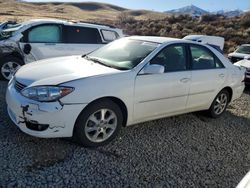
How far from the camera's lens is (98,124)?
4.20m

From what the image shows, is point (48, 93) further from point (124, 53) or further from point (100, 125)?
point (124, 53)

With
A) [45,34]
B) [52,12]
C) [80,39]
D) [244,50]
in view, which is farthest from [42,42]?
[52,12]

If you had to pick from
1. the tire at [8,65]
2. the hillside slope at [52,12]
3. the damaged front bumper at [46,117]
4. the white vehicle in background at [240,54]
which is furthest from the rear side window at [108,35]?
the hillside slope at [52,12]

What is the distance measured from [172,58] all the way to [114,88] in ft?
4.48

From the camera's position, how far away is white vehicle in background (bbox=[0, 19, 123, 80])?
7309 millimetres

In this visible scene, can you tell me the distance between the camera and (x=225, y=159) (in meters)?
4.45

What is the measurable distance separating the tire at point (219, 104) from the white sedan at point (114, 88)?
34 mm

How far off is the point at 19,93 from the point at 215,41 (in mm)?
10017

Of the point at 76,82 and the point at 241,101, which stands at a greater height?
the point at 76,82

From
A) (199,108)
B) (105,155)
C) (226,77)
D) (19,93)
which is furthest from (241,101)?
(19,93)

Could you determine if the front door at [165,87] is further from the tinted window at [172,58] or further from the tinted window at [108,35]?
the tinted window at [108,35]

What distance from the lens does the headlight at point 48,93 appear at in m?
3.82

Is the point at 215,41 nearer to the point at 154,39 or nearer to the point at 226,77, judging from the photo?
the point at 226,77

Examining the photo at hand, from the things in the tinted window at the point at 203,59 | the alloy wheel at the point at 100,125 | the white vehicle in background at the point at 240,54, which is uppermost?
the tinted window at the point at 203,59
